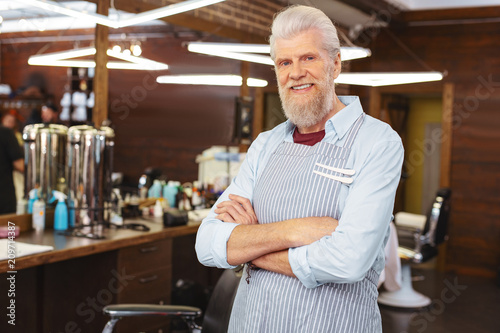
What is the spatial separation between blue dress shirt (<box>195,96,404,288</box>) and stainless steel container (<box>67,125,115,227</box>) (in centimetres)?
219

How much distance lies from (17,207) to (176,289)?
1405mm

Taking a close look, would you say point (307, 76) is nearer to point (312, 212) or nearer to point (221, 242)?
point (312, 212)

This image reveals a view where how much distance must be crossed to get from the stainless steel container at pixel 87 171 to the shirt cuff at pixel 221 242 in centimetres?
216

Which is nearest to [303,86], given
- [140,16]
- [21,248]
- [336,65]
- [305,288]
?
[336,65]

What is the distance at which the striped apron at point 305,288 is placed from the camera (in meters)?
1.62

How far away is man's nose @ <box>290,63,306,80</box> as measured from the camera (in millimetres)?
1739

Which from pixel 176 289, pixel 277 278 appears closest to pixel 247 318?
pixel 277 278

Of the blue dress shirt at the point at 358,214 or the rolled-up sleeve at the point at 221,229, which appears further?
the rolled-up sleeve at the point at 221,229

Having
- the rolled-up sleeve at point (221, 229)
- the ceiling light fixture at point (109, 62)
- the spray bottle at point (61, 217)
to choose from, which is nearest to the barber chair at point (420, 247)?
the ceiling light fixture at point (109, 62)

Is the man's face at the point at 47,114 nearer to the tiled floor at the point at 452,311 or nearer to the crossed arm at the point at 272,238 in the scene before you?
the tiled floor at the point at 452,311

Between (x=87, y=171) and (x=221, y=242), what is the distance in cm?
219

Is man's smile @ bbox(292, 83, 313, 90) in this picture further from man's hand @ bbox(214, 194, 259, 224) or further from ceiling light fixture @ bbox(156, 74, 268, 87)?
ceiling light fixture @ bbox(156, 74, 268, 87)

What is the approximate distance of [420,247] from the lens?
18.6 ft

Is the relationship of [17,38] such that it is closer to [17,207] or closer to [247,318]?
[17,207]
